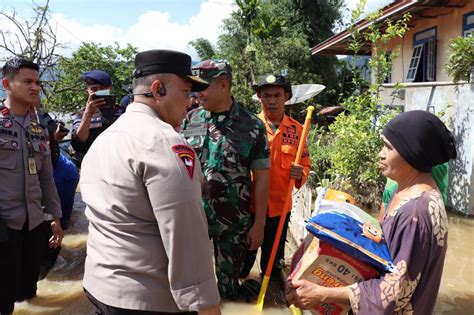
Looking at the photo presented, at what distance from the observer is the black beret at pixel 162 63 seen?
1.36 meters

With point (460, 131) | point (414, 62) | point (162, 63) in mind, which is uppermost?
point (414, 62)

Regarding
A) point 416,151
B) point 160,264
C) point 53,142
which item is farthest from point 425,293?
point 53,142

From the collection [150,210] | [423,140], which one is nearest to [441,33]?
[423,140]

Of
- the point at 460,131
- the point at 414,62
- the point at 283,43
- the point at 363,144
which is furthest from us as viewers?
the point at 283,43

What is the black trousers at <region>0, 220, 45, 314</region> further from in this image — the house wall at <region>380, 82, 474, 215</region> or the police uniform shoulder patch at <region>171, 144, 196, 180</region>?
the house wall at <region>380, 82, 474, 215</region>

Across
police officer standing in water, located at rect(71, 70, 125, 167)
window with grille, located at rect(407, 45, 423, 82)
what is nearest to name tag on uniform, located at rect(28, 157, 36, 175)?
police officer standing in water, located at rect(71, 70, 125, 167)

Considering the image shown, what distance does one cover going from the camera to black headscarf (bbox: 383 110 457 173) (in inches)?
54.2

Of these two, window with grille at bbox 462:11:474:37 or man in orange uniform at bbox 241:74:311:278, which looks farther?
window with grille at bbox 462:11:474:37

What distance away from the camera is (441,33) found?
27.5ft

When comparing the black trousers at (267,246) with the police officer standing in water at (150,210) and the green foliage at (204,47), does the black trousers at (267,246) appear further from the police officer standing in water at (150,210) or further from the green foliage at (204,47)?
the green foliage at (204,47)

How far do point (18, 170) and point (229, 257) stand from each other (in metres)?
1.56

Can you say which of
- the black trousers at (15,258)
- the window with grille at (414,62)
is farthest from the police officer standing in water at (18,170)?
the window with grille at (414,62)

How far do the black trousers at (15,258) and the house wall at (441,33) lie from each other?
708 centimetres

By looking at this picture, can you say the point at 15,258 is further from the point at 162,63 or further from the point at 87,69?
the point at 87,69
